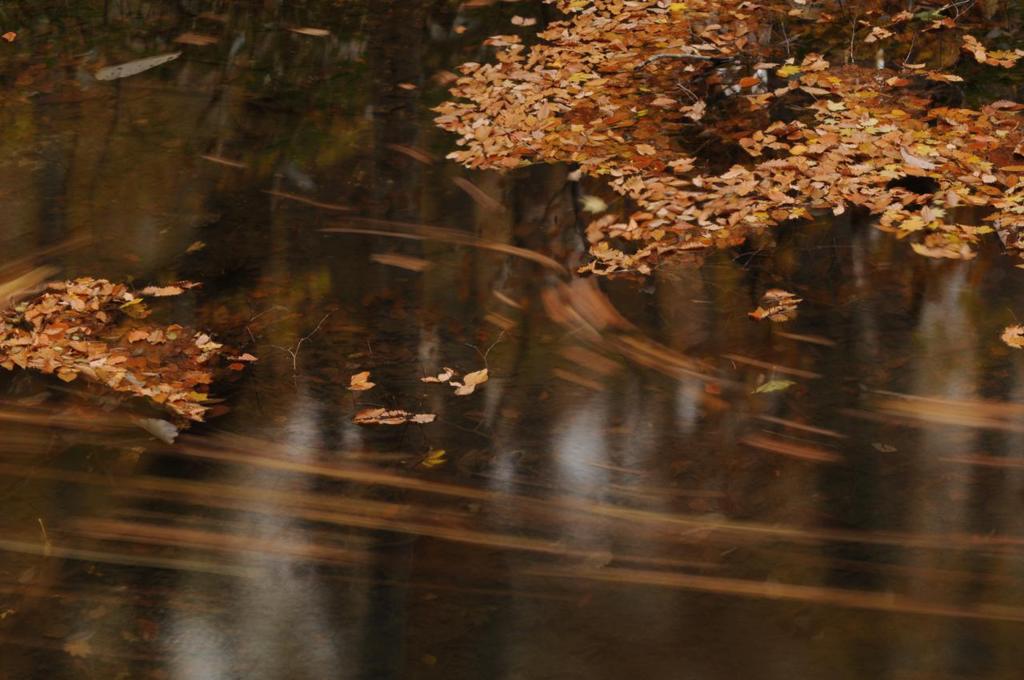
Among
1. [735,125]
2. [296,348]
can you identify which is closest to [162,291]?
[296,348]

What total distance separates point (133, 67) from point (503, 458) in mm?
6263

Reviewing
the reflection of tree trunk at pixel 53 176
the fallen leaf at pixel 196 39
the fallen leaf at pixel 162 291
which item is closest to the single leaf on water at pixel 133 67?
the fallen leaf at pixel 196 39

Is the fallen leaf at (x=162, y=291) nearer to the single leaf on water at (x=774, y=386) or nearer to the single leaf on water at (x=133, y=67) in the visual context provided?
the single leaf on water at (x=774, y=386)

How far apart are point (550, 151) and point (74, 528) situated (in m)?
4.22

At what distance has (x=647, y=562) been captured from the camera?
13.8ft

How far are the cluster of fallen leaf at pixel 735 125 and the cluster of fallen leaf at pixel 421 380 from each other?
1233 millimetres

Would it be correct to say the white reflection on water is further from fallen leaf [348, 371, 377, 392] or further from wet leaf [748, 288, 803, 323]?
wet leaf [748, 288, 803, 323]

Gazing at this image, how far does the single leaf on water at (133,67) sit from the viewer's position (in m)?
9.41

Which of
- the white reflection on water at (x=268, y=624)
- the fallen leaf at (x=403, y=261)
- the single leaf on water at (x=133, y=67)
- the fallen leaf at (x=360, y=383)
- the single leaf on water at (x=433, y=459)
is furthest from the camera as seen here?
the single leaf on water at (x=133, y=67)

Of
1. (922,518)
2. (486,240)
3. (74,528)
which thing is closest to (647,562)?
(922,518)

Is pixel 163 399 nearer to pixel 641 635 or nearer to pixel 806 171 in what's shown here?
pixel 641 635

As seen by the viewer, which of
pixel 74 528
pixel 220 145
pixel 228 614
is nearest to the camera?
pixel 228 614

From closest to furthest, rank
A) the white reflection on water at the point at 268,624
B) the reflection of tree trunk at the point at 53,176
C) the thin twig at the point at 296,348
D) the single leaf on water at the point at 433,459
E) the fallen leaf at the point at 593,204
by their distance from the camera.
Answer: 1. the white reflection on water at the point at 268,624
2. the single leaf on water at the point at 433,459
3. the thin twig at the point at 296,348
4. the fallen leaf at the point at 593,204
5. the reflection of tree trunk at the point at 53,176

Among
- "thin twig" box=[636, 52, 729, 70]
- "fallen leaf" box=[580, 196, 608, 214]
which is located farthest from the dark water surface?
"thin twig" box=[636, 52, 729, 70]
